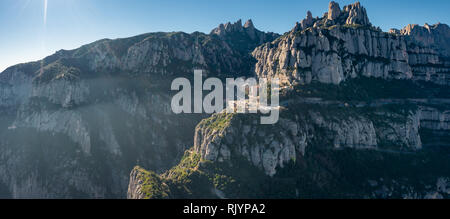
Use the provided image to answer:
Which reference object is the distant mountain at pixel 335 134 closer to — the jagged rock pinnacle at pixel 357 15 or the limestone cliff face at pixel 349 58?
the limestone cliff face at pixel 349 58

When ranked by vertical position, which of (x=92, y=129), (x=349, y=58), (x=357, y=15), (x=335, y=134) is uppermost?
(x=357, y=15)

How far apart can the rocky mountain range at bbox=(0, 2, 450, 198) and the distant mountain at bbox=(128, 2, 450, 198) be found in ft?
1.79

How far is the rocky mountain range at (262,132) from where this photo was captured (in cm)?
10238

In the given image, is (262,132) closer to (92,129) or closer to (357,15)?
(92,129)

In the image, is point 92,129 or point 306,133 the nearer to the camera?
point 306,133

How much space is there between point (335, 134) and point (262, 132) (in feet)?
126

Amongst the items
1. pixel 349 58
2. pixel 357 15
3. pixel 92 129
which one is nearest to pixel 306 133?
pixel 349 58

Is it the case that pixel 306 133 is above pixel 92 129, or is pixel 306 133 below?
above

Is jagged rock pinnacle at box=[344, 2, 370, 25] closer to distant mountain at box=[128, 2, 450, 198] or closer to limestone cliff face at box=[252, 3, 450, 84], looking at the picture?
distant mountain at box=[128, 2, 450, 198]

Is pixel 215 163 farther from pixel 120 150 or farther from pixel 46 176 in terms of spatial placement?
pixel 46 176

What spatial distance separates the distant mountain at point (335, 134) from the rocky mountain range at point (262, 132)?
0.55 meters

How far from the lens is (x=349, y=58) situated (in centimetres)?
15500

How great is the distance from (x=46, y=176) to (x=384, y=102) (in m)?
181

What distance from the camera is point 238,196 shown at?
9050 centimetres
